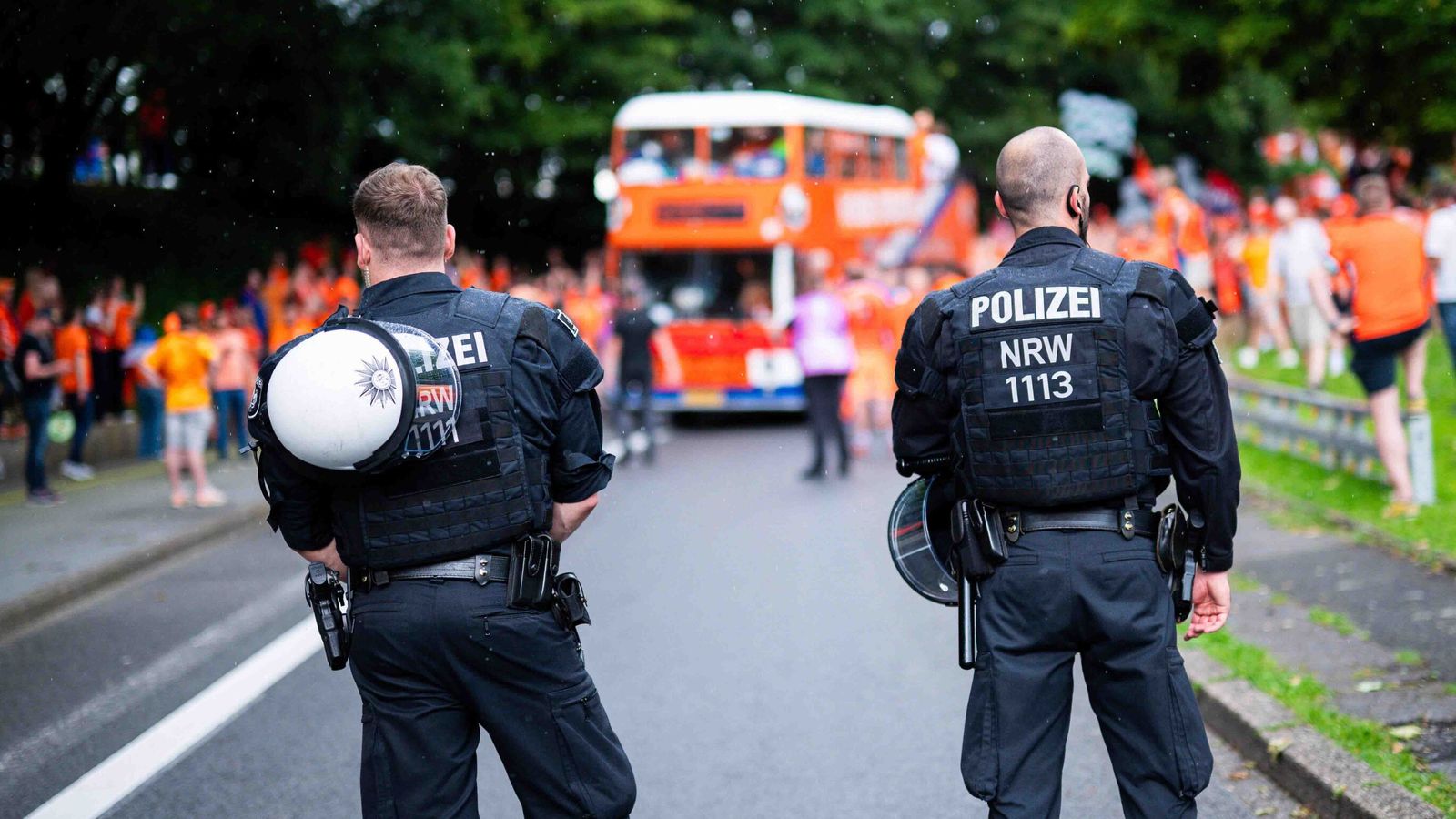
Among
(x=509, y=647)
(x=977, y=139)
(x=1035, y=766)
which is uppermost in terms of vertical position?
(x=977, y=139)

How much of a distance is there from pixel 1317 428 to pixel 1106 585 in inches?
333

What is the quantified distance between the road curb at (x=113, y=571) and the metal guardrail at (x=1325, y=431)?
7.00 m

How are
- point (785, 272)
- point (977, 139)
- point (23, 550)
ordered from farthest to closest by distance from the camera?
point (977, 139) → point (785, 272) → point (23, 550)

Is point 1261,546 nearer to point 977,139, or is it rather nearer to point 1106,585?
point 1106,585

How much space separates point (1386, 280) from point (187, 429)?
27.8ft

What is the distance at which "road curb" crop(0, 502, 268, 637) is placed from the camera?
827 cm

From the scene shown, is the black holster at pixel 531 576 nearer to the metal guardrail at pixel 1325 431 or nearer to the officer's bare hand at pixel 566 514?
the officer's bare hand at pixel 566 514

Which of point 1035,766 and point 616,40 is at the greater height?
point 616,40

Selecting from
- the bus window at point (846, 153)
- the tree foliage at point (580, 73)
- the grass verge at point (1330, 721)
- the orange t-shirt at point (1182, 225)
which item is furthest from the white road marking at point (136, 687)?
the bus window at point (846, 153)

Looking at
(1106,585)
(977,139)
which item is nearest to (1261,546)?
(1106,585)

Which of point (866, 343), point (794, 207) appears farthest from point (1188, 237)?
point (866, 343)

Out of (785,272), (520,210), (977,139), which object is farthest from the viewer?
(977,139)

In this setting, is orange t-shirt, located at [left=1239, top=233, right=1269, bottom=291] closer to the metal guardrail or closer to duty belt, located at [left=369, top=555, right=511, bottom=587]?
the metal guardrail

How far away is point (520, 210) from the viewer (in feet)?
114
